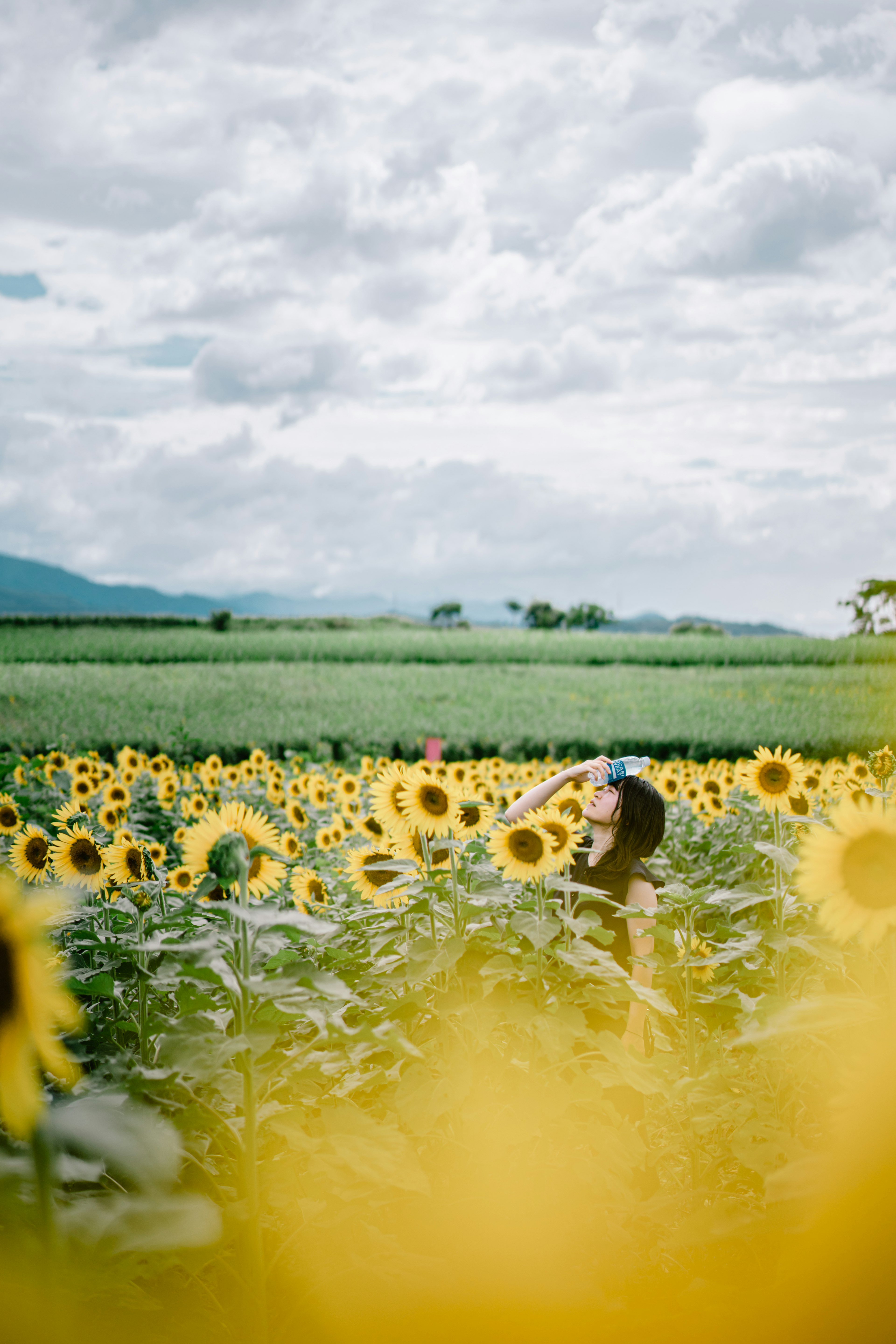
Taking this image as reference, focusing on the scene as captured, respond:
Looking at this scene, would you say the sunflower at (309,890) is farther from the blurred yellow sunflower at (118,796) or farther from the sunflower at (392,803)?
the blurred yellow sunflower at (118,796)

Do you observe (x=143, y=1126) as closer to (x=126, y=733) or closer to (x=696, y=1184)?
(x=696, y=1184)

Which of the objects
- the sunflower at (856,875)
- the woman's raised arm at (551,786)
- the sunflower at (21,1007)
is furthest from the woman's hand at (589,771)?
the sunflower at (21,1007)

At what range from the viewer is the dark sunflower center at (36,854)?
2.88m

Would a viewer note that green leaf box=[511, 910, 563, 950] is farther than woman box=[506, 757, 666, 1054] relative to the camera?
No

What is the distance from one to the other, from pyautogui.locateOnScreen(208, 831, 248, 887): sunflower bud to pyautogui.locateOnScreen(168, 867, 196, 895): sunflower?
1842 mm

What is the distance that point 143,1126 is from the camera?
873mm

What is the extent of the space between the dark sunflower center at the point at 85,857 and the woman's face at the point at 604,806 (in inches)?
60.2

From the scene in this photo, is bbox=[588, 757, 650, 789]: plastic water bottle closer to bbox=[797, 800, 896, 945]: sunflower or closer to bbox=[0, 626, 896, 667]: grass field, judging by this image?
bbox=[797, 800, 896, 945]: sunflower

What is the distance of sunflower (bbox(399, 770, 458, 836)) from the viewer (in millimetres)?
2307

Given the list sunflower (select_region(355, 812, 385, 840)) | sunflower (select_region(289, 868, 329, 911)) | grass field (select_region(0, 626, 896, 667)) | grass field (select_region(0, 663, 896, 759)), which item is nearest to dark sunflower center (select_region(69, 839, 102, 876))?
sunflower (select_region(289, 868, 329, 911))

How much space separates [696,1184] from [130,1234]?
204cm

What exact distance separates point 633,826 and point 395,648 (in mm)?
28216

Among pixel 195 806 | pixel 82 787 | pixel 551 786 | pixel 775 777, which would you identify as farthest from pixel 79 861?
pixel 82 787

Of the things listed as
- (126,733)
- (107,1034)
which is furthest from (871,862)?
(126,733)
